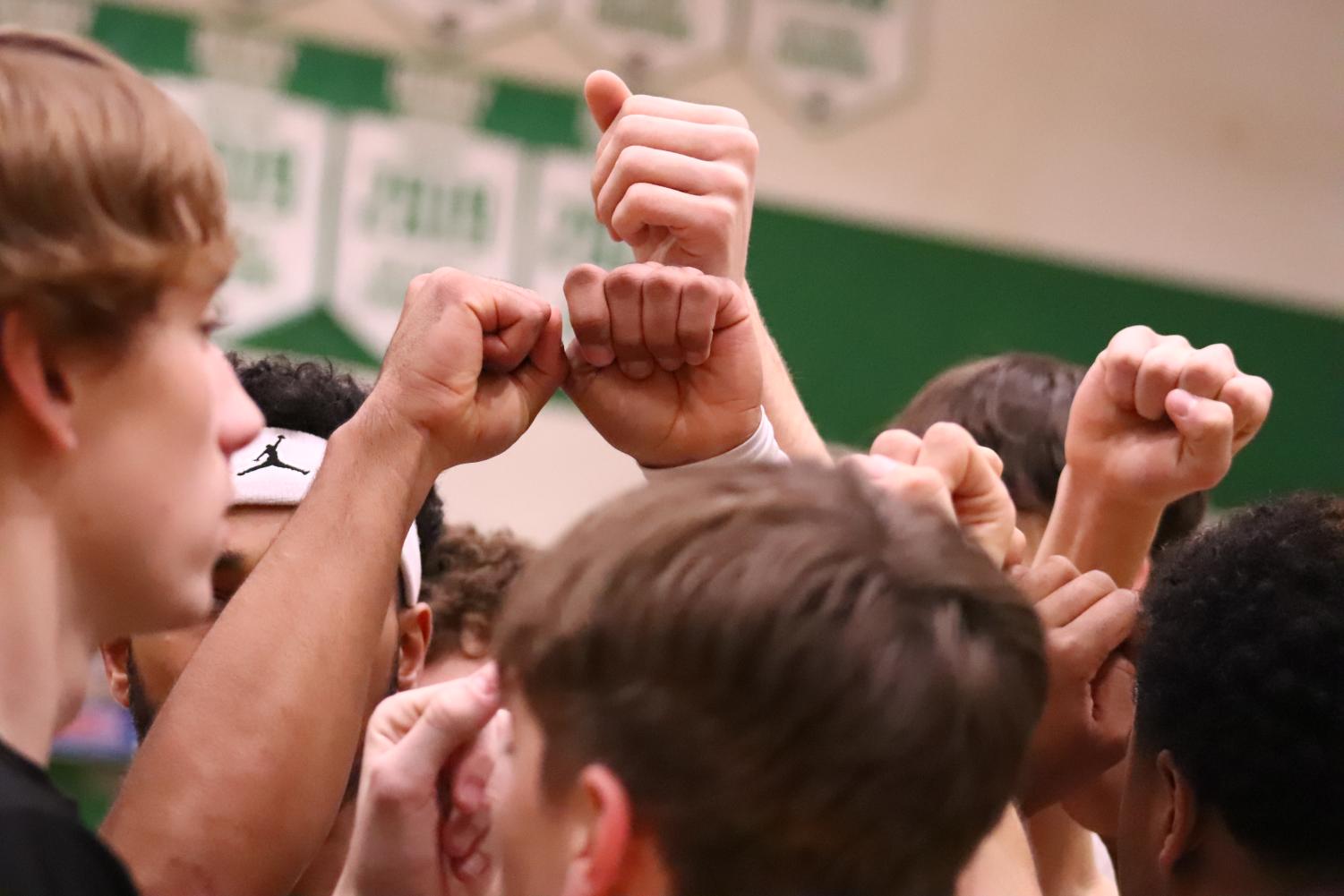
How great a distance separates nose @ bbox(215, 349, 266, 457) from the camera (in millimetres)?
866

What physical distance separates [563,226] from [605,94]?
7.82ft

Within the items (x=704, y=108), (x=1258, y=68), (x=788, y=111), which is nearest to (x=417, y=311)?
(x=704, y=108)

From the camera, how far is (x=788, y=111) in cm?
385

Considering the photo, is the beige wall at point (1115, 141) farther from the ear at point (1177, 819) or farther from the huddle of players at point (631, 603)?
the ear at point (1177, 819)

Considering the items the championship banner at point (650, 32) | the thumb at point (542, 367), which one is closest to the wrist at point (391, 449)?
the thumb at point (542, 367)

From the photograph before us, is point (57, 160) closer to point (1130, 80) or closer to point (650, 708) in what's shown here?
point (650, 708)

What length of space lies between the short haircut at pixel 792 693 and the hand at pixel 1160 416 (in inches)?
23.5

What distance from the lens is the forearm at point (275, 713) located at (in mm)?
1008

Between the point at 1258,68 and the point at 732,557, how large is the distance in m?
4.06

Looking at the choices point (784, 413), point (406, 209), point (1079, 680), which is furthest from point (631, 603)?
point (406, 209)

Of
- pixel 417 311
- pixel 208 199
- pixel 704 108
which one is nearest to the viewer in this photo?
pixel 208 199

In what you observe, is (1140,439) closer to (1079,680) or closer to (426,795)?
(1079,680)

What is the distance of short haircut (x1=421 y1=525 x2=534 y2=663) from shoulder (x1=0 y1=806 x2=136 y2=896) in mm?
1090

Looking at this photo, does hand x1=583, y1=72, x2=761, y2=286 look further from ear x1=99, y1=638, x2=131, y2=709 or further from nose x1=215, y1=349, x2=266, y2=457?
ear x1=99, y1=638, x2=131, y2=709
